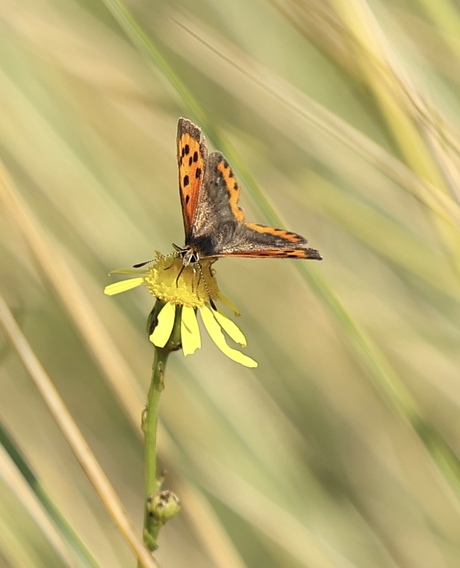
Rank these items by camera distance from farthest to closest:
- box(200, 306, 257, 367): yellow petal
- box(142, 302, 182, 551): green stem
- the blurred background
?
the blurred background → box(200, 306, 257, 367): yellow petal → box(142, 302, 182, 551): green stem

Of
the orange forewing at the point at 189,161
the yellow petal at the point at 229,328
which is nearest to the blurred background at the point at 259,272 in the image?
the orange forewing at the point at 189,161

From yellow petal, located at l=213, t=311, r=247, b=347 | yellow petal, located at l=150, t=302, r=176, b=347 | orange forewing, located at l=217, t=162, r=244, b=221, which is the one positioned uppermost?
orange forewing, located at l=217, t=162, r=244, b=221

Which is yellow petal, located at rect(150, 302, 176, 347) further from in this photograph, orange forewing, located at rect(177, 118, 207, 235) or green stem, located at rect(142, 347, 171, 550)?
orange forewing, located at rect(177, 118, 207, 235)

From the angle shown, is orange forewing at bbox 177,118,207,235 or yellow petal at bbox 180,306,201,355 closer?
yellow petal at bbox 180,306,201,355

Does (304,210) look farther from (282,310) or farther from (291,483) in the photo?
(291,483)

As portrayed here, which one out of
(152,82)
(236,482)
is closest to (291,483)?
(236,482)

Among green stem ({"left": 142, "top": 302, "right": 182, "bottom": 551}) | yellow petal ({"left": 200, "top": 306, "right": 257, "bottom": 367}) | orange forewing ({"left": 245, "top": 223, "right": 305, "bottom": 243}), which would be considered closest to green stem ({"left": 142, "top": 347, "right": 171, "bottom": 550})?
green stem ({"left": 142, "top": 302, "right": 182, "bottom": 551})

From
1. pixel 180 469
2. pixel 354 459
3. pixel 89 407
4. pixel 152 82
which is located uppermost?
pixel 152 82

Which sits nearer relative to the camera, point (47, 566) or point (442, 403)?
point (47, 566)
